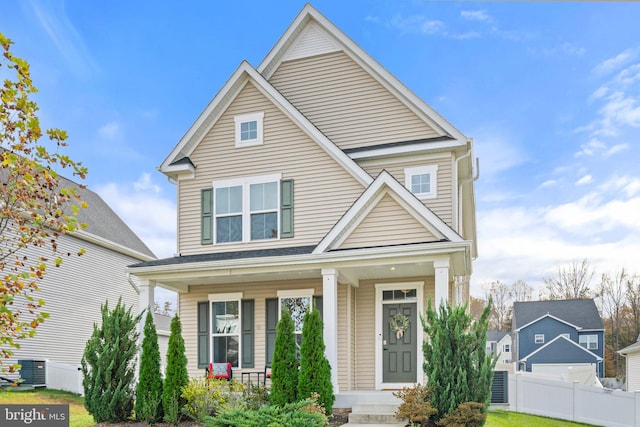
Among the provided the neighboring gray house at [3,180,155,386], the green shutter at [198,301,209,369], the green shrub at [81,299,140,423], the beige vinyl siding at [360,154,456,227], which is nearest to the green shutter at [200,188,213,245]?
the green shutter at [198,301,209,369]

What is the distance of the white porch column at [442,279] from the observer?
10305 millimetres

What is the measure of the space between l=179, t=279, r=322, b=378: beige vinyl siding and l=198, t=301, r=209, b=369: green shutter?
0.10 metres

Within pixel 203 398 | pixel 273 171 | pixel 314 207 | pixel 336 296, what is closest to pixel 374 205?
pixel 336 296

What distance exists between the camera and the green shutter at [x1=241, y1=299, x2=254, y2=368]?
13172mm

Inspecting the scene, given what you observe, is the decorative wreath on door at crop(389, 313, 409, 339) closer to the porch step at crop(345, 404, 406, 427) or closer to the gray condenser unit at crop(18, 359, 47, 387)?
the porch step at crop(345, 404, 406, 427)

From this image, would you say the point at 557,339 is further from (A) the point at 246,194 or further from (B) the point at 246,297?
(A) the point at 246,194

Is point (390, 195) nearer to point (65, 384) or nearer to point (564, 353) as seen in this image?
point (65, 384)

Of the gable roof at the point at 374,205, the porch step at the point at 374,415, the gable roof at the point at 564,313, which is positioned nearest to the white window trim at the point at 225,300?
the gable roof at the point at 374,205

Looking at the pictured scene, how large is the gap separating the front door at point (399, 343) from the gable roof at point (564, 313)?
3381 centimetres

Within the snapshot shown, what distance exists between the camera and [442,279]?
34.1ft

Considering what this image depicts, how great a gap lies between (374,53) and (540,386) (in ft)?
31.1

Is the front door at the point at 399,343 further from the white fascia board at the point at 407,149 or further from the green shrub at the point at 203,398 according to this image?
the green shrub at the point at 203,398

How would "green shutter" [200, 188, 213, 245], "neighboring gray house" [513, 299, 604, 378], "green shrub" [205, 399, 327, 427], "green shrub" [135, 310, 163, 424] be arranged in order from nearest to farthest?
"green shrub" [205, 399, 327, 427]
"green shrub" [135, 310, 163, 424]
"green shutter" [200, 188, 213, 245]
"neighboring gray house" [513, 299, 604, 378]

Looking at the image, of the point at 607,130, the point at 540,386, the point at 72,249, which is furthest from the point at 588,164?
the point at 72,249
